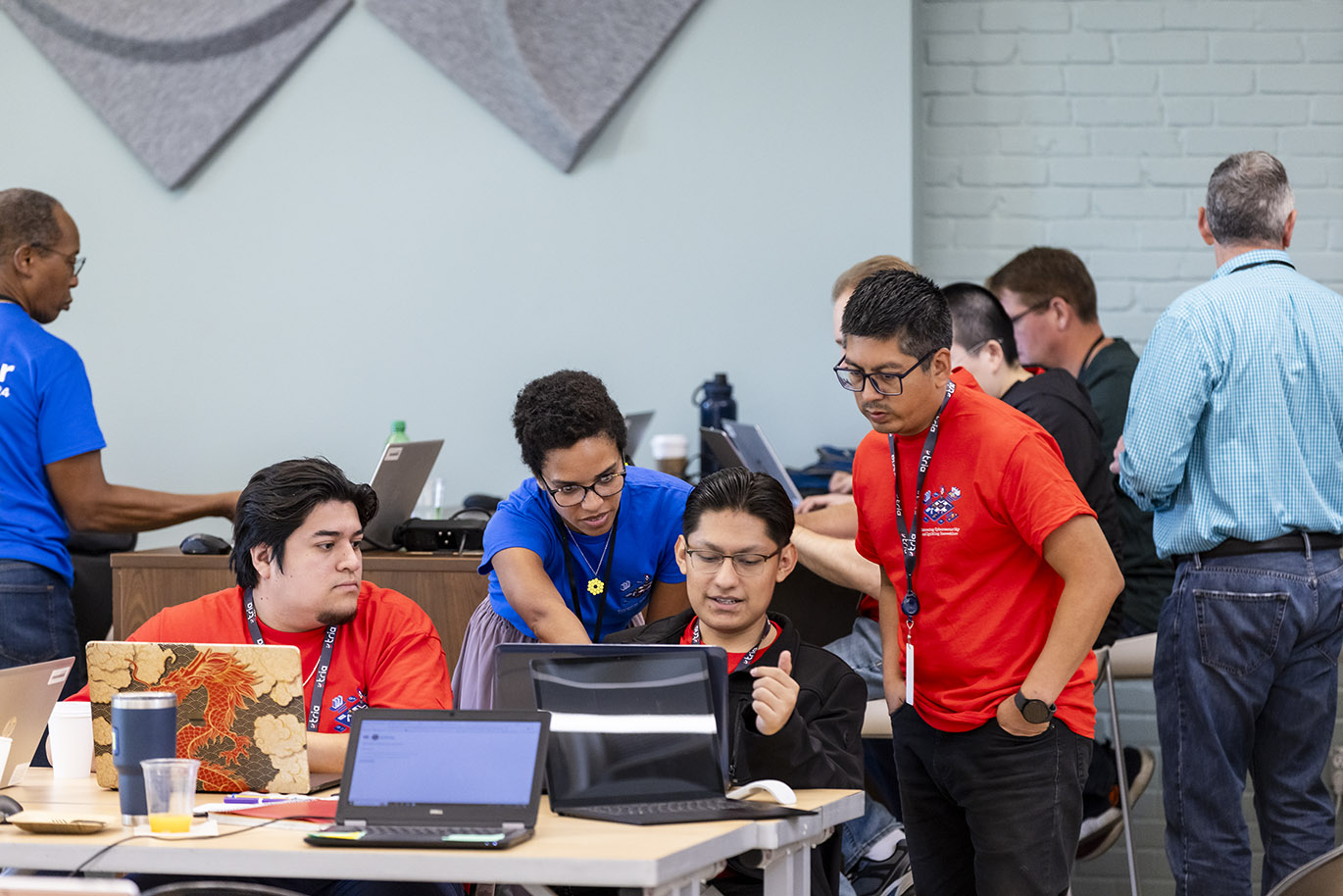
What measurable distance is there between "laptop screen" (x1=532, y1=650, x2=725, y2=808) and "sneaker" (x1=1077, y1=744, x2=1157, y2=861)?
1.80 meters

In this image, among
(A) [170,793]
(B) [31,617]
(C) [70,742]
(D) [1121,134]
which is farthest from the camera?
(D) [1121,134]

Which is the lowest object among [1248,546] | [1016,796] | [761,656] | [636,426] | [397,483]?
[1016,796]

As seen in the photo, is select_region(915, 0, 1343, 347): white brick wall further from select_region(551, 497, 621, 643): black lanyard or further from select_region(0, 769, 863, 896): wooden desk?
select_region(0, 769, 863, 896): wooden desk

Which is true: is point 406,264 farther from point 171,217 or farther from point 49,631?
point 49,631

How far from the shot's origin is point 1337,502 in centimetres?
260

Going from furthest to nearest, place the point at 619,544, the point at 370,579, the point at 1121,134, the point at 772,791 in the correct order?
the point at 1121,134 → the point at 370,579 → the point at 619,544 → the point at 772,791

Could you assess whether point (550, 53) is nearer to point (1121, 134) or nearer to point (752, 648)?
point (1121, 134)

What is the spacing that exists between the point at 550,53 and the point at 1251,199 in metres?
2.01

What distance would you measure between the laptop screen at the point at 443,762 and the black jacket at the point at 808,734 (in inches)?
14.2

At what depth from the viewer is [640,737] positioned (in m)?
1.80

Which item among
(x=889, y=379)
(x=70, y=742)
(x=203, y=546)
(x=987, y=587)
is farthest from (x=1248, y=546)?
(x=203, y=546)

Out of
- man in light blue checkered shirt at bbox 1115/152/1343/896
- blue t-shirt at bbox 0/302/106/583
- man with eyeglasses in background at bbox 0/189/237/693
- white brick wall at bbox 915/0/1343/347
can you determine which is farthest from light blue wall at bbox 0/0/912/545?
man in light blue checkered shirt at bbox 1115/152/1343/896

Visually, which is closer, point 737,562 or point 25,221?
point 737,562

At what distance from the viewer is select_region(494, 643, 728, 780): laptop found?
1800 mm
